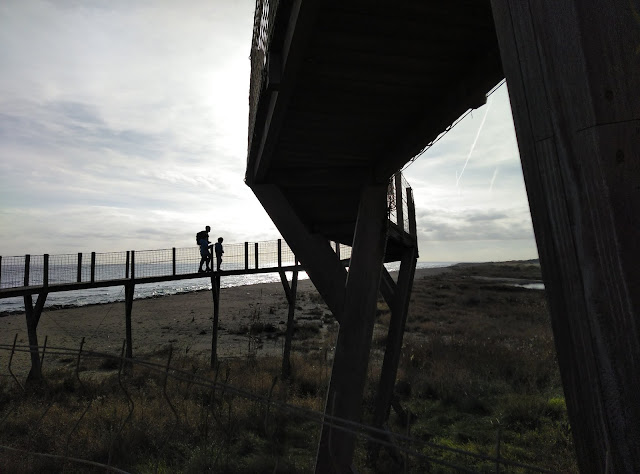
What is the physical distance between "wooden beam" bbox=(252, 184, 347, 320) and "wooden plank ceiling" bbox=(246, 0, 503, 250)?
0.21m

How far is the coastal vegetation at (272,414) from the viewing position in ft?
16.0

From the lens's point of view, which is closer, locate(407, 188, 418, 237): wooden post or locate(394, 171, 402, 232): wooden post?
locate(394, 171, 402, 232): wooden post

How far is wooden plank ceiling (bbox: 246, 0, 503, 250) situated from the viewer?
2.19 meters

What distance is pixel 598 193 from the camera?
813 millimetres

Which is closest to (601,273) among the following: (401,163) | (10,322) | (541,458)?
(401,163)

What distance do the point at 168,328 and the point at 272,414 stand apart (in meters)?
17.5

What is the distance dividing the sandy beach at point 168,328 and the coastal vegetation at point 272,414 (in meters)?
2.92

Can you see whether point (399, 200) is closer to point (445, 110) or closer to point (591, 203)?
point (445, 110)

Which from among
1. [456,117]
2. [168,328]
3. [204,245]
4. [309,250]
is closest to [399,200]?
[309,250]

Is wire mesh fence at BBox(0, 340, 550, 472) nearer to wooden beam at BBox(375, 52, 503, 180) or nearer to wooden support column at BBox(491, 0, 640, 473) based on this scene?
wooden beam at BBox(375, 52, 503, 180)

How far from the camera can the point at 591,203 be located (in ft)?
2.71

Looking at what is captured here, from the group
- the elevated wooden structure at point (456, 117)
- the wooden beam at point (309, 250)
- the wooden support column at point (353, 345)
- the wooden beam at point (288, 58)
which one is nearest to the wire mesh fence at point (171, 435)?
the wooden support column at point (353, 345)

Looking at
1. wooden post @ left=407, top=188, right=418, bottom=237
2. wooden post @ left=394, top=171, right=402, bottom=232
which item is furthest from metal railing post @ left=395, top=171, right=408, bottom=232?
wooden post @ left=407, top=188, right=418, bottom=237

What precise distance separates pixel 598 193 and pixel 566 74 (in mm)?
262
